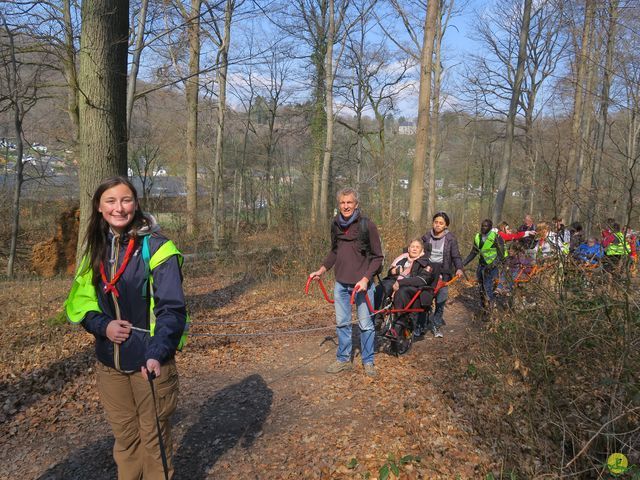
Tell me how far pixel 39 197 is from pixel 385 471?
2184 centimetres

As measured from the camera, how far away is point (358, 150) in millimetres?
26297

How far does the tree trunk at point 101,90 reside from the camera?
5.80 meters

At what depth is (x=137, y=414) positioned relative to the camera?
9.07 feet

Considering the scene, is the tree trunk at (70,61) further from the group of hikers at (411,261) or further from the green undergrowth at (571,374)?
the green undergrowth at (571,374)

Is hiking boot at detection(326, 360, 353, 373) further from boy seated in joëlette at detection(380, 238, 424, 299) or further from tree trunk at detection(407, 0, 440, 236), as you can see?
tree trunk at detection(407, 0, 440, 236)

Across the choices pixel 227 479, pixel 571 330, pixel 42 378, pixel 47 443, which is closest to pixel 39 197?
pixel 42 378

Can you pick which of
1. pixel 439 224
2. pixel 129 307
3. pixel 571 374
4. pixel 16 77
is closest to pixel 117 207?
pixel 129 307

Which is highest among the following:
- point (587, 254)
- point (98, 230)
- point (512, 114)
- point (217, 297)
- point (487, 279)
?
point (512, 114)

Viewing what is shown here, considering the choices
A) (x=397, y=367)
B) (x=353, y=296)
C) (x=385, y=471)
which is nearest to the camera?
(x=385, y=471)

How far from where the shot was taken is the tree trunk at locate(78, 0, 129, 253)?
5.80 m

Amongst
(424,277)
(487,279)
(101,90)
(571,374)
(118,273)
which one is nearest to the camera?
(118,273)

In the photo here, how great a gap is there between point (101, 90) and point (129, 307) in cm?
434

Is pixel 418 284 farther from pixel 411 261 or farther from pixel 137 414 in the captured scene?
pixel 137 414

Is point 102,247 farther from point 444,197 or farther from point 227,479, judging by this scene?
point 444,197
